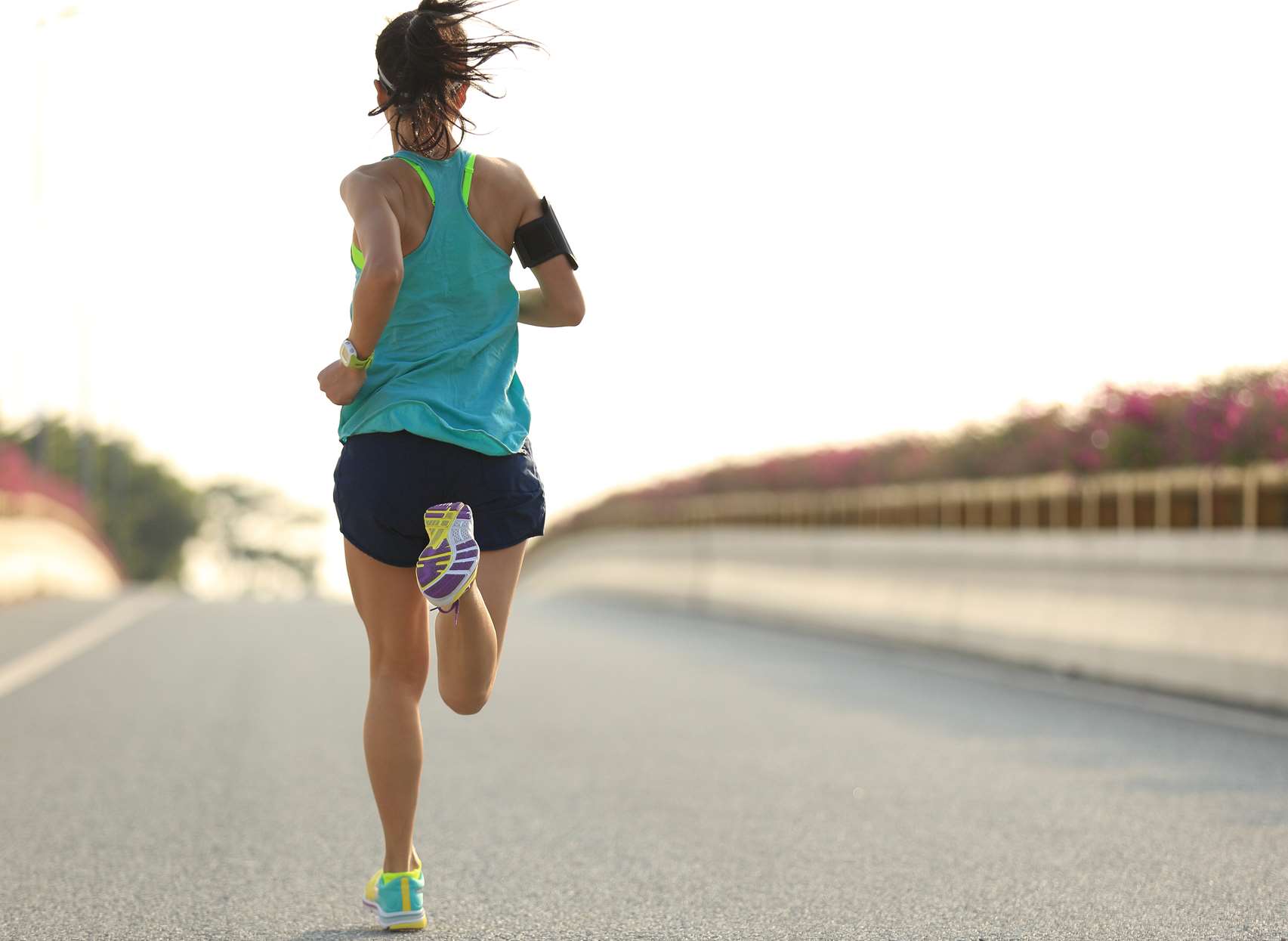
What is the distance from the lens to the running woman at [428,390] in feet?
14.9

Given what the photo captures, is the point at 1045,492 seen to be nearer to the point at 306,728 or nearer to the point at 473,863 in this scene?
the point at 306,728

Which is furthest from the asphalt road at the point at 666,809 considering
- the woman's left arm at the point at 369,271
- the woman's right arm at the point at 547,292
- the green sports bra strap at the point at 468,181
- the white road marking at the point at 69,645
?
the green sports bra strap at the point at 468,181

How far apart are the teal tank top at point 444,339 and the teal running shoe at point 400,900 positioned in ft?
3.75

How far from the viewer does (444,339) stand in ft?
15.2

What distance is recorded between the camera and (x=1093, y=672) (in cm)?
1199

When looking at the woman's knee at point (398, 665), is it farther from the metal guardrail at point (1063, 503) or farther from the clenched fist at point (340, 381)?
the metal guardrail at point (1063, 503)

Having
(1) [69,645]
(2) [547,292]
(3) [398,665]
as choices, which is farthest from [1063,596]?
(3) [398,665]

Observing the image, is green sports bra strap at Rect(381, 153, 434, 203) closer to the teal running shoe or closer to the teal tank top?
the teal tank top

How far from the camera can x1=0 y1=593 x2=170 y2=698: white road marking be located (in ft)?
40.9

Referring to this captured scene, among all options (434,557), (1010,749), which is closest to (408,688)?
(434,557)

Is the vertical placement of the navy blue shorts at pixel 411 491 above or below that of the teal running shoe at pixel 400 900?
above

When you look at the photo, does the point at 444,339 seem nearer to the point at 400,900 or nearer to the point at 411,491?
the point at 411,491

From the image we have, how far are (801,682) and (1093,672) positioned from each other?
185 centimetres

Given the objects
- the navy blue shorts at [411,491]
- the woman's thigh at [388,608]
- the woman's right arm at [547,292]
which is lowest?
the woman's thigh at [388,608]
